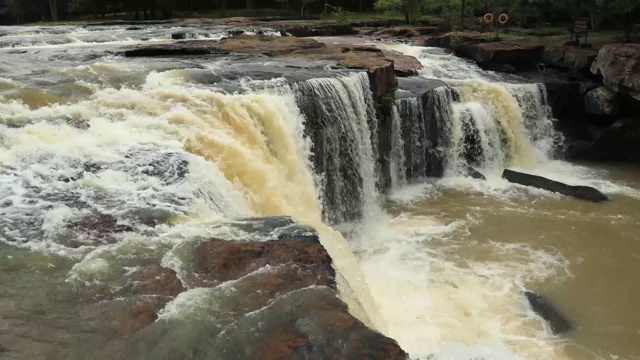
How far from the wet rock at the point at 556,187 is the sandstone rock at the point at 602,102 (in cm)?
360

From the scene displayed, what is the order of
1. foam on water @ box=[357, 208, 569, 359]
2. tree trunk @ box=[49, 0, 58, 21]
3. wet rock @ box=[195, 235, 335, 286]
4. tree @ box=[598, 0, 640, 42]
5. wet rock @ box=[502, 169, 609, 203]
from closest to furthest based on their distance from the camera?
wet rock @ box=[195, 235, 335, 286] < foam on water @ box=[357, 208, 569, 359] < wet rock @ box=[502, 169, 609, 203] < tree @ box=[598, 0, 640, 42] < tree trunk @ box=[49, 0, 58, 21]

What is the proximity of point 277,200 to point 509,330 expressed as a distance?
322cm

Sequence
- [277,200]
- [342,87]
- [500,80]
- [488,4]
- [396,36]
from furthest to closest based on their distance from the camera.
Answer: [488,4] → [396,36] → [500,80] → [342,87] → [277,200]

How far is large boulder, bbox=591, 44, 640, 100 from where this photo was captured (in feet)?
38.7

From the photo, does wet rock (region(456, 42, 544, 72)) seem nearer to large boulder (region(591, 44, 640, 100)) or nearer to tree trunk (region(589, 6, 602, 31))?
large boulder (region(591, 44, 640, 100))

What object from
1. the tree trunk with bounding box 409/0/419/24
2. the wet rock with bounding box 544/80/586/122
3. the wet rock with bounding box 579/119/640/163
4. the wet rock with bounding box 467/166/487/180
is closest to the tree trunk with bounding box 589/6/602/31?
the wet rock with bounding box 544/80/586/122

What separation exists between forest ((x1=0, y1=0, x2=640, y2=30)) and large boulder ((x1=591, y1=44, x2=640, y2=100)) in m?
4.08

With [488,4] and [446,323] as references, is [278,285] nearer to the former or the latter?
[446,323]

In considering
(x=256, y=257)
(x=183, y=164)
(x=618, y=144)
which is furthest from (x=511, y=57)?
(x=256, y=257)

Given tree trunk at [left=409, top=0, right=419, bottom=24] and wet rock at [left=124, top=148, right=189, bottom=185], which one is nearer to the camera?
wet rock at [left=124, top=148, right=189, bottom=185]

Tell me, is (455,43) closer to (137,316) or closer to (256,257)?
(256,257)

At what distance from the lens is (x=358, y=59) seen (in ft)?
39.3

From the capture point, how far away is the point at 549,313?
20.8ft

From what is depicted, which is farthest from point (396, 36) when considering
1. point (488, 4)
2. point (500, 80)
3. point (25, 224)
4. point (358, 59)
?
point (25, 224)
